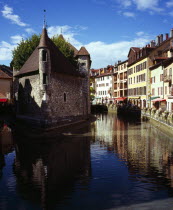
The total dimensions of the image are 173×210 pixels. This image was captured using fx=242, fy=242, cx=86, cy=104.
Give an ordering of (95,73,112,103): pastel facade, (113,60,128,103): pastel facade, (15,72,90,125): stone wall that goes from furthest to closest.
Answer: (95,73,112,103): pastel facade
(113,60,128,103): pastel facade
(15,72,90,125): stone wall

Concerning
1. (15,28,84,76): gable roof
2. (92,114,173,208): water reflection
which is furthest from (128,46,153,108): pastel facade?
(92,114,173,208): water reflection

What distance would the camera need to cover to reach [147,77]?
47.8m

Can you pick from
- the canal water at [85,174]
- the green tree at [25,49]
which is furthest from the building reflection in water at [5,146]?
the green tree at [25,49]

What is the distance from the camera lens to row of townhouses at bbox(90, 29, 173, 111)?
124 ft

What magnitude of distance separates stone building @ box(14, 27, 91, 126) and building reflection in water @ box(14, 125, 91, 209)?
6704 mm

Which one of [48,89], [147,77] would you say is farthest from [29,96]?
[147,77]

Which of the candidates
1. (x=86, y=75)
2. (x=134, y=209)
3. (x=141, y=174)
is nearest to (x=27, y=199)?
(x=134, y=209)

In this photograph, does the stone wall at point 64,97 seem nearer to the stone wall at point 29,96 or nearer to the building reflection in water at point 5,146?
the stone wall at point 29,96

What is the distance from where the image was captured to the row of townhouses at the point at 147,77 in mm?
37875

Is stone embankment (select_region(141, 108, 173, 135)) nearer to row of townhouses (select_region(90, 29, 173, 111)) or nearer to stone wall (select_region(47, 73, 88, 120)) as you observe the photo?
row of townhouses (select_region(90, 29, 173, 111))

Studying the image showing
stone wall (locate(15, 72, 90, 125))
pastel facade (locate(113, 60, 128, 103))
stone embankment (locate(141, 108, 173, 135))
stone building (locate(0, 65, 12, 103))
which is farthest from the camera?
pastel facade (locate(113, 60, 128, 103))

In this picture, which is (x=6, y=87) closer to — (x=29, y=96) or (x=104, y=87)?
(x=29, y=96)

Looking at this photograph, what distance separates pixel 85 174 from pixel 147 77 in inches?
1533

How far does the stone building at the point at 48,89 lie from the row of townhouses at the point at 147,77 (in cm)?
1348
